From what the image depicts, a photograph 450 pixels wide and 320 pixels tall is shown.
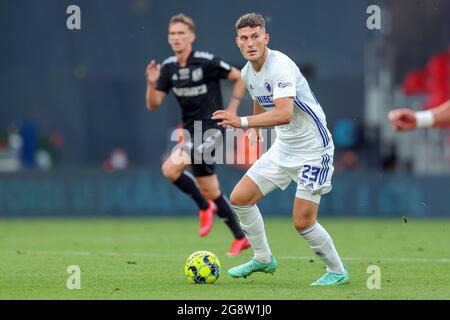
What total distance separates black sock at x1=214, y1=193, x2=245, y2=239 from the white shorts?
2.89 m

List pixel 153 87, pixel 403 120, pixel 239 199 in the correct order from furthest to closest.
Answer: pixel 153 87 → pixel 239 199 → pixel 403 120

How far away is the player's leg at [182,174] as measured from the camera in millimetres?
13414

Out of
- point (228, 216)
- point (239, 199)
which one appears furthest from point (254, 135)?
point (228, 216)

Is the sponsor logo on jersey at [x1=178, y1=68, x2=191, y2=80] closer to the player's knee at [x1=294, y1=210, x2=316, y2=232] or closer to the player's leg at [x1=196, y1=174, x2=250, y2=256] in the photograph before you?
the player's leg at [x1=196, y1=174, x2=250, y2=256]

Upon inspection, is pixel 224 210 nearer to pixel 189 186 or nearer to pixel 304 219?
pixel 189 186

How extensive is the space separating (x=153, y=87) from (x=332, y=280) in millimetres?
4263

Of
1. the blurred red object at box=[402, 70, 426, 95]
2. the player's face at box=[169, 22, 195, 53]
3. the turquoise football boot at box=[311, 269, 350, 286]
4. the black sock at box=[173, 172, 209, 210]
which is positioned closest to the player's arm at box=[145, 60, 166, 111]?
the player's face at box=[169, 22, 195, 53]

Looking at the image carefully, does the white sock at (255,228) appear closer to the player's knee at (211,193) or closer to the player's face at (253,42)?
the player's face at (253,42)

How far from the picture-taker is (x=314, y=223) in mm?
9523

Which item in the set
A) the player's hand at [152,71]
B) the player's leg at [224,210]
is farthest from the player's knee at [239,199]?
the player's leg at [224,210]

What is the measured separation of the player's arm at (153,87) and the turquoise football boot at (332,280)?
3651mm
